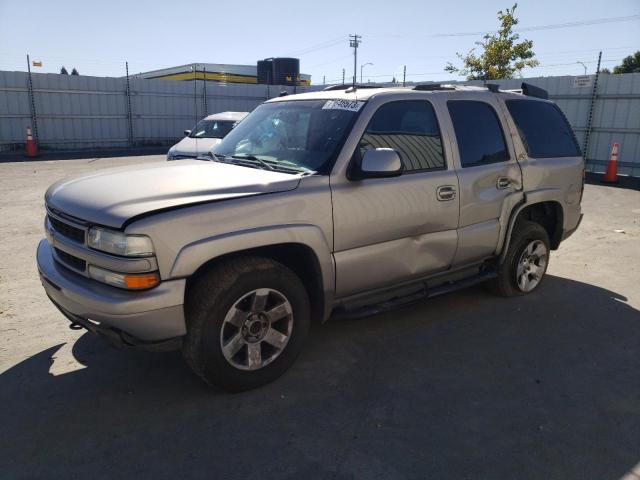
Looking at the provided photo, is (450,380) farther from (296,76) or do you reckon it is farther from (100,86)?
(296,76)

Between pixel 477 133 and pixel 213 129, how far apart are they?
903cm

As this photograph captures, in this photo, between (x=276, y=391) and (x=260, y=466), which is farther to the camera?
(x=276, y=391)

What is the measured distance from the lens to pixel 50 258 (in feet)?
11.5

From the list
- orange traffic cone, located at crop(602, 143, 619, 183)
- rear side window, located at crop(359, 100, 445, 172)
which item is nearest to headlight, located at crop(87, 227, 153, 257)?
rear side window, located at crop(359, 100, 445, 172)

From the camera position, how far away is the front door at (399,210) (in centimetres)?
360

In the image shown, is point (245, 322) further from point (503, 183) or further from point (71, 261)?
point (503, 183)

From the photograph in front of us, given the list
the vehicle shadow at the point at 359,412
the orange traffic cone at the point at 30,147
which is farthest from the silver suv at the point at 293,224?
the orange traffic cone at the point at 30,147

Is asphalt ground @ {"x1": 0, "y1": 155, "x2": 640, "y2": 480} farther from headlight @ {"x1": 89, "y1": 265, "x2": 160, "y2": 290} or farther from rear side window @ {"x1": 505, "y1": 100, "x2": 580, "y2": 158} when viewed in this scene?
rear side window @ {"x1": 505, "y1": 100, "x2": 580, "y2": 158}

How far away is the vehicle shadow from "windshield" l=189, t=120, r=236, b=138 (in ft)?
28.8

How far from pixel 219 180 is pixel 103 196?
2.31ft

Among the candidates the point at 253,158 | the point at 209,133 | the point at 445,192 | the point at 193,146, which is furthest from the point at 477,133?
the point at 209,133

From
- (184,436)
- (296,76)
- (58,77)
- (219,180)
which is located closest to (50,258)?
(219,180)

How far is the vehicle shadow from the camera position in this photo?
8.89 ft

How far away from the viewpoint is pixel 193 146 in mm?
10938
